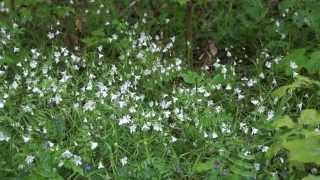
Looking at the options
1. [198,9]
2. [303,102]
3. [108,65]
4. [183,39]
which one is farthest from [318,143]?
[198,9]

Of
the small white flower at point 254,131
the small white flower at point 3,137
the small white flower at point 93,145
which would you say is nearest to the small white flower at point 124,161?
the small white flower at point 93,145

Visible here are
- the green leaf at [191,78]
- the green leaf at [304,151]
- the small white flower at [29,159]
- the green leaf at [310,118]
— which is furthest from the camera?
the green leaf at [191,78]

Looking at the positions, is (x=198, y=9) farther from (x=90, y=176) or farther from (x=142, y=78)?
(x=90, y=176)

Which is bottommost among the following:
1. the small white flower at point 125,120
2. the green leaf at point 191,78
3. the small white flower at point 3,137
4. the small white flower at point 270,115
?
the small white flower at point 270,115

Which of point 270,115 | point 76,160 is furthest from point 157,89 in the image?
point 76,160

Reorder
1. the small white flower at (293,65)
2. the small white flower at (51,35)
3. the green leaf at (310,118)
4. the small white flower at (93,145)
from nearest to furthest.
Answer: the green leaf at (310,118)
the small white flower at (93,145)
the small white flower at (293,65)
the small white flower at (51,35)

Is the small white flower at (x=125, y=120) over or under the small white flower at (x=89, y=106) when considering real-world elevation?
under

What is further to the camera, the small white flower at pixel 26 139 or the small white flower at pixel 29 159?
the small white flower at pixel 26 139

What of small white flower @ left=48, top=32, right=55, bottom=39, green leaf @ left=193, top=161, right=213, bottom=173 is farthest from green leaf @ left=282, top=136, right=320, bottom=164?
small white flower @ left=48, top=32, right=55, bottom=39

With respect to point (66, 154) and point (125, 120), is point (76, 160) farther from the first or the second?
point (125, 120)

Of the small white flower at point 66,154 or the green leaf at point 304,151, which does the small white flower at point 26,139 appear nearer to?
the small white flower at point 66,154
